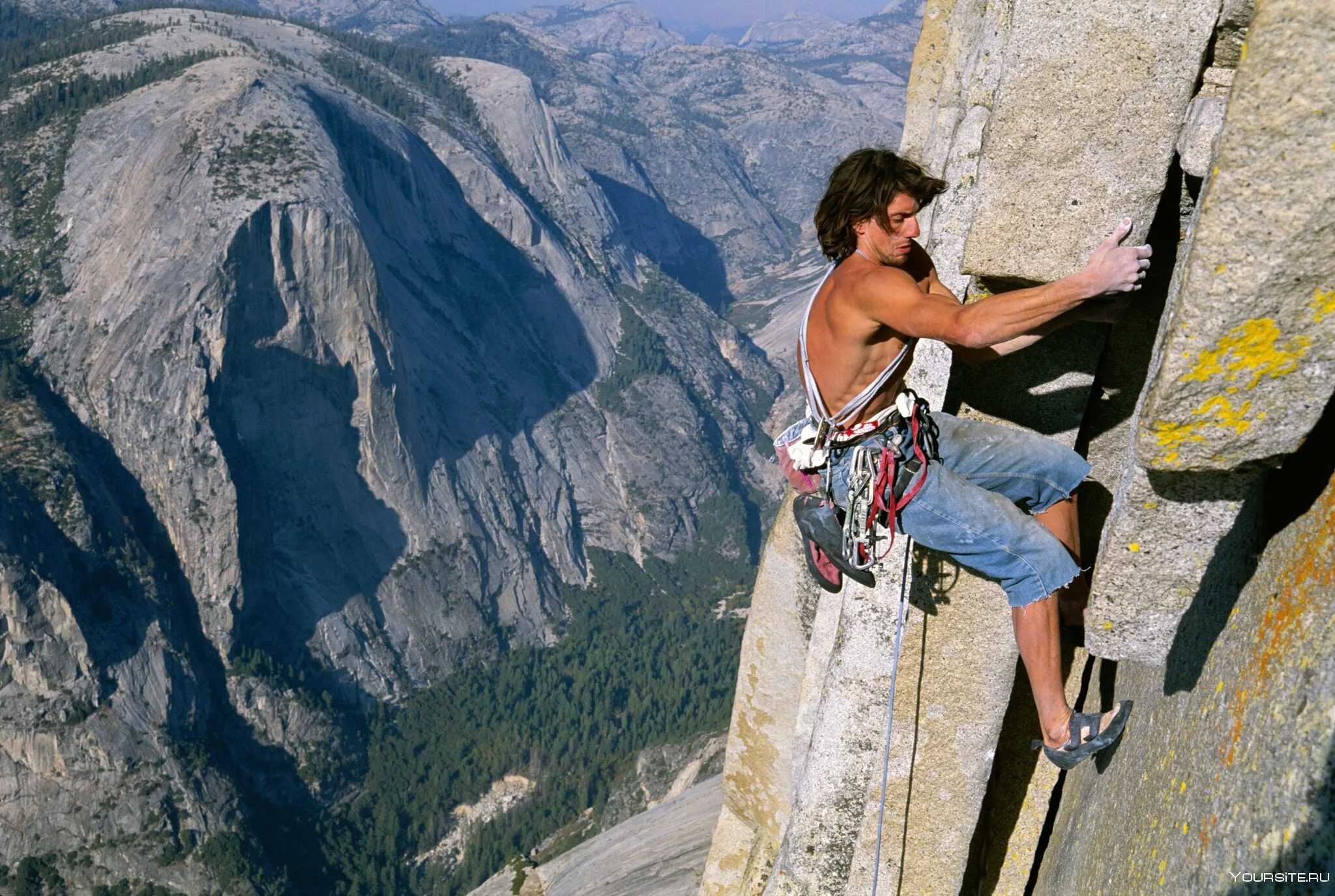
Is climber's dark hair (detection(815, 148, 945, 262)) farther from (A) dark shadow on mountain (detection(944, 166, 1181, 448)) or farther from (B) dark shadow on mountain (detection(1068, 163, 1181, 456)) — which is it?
(B) dark shadow on mountain (detection(1068, 163, 1181, 456))

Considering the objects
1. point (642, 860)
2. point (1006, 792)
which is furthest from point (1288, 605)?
point (642, 860)

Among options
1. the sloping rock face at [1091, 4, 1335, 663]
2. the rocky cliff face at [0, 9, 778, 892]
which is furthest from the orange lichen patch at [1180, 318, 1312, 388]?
the rocky cliff face at [0, 9, 778, 892]

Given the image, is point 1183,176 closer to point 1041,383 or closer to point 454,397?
point 1041,383

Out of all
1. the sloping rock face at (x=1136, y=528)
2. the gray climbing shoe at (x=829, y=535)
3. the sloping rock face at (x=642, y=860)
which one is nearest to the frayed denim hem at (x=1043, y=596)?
the sloping rock face at (x=1136, y=528)

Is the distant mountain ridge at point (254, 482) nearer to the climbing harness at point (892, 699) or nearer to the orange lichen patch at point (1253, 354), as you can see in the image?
the climbing harness at point (892, 699)

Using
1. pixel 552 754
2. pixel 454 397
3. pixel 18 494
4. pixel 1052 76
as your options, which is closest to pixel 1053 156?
pixel 1052 76
